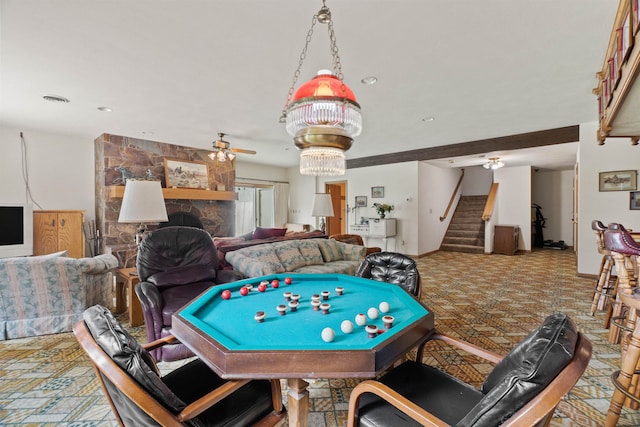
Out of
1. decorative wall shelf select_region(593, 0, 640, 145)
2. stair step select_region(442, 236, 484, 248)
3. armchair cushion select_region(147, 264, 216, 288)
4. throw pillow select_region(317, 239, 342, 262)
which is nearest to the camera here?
decorative wall shelf select_region(593, 0, 640, 145)

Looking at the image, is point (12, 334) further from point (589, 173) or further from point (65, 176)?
point (589, 173)

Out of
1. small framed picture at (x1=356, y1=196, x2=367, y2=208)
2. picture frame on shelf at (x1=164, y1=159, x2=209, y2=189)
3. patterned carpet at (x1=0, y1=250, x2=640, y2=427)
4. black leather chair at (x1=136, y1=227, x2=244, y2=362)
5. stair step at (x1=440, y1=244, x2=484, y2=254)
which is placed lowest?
patterned carpet at (x1=0, y1=250, x2=640, y2=427)

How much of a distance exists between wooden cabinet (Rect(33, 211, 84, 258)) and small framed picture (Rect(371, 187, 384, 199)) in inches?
252

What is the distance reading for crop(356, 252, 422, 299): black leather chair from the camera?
2.12m

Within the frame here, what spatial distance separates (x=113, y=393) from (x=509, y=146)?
6.73 m

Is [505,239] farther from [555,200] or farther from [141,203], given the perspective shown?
[141,203]

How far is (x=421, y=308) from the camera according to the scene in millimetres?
1540

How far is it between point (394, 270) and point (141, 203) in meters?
2.57

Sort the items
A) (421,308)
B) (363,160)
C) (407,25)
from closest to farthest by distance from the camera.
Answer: (421,308) → (407,25) → (363,160)

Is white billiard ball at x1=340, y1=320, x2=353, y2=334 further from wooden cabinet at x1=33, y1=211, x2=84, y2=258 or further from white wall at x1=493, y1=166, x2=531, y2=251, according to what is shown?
white wall at x1=493, y1=166, x2=531, y2=251

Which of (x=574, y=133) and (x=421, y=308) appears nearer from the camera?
(x=421, y=308)

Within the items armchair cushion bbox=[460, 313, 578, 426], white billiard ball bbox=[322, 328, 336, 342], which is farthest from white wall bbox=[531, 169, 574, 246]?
white billiard ball bbox=[322, 328, 336, 342]

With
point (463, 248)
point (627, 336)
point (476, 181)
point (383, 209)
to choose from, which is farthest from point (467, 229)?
point (627, 336)

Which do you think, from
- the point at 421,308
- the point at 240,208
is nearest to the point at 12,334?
the point at 421,308
